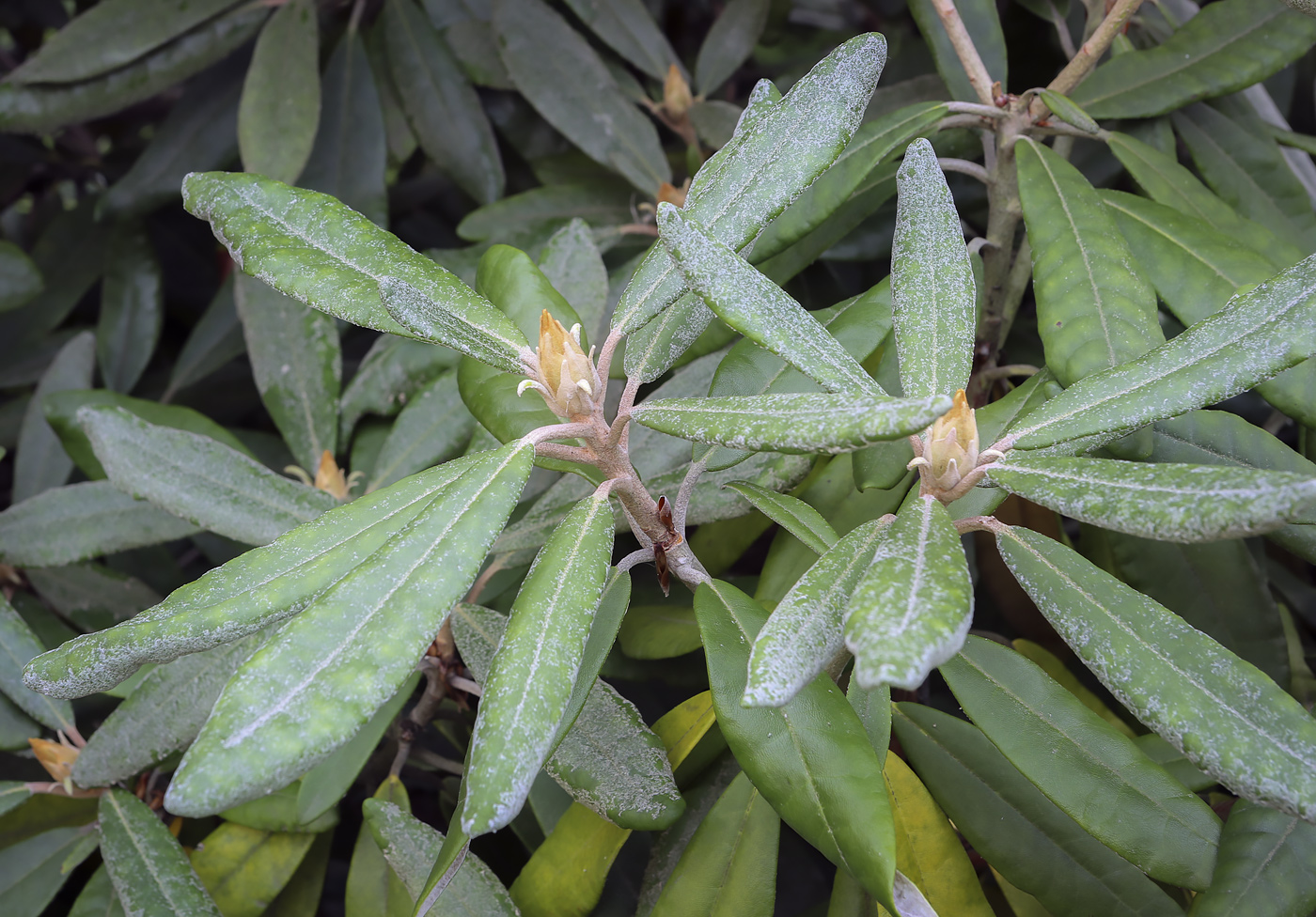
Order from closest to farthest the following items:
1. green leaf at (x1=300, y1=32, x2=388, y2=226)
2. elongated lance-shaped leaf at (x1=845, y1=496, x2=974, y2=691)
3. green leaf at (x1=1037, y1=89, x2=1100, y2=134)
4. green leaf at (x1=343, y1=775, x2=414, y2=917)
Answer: elongated lance-shaped leaf at (x1=845, y1=496, x2=974, y2=691) < green leaf at (x1=1037, y1=89, x2=1100, y2=134) < green leaf at (x1=343, y1=775, x2=414, y2=917) < green leaf at (x1=300, y1=32, x2=388, y2=226)

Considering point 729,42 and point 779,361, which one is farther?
point 729,42

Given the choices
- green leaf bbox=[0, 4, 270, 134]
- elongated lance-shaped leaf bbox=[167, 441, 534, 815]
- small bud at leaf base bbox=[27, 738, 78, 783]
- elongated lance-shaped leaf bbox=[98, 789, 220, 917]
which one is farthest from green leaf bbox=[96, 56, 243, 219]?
elongated lance-shaped leaf bbox=[167, 441, 534, 815]

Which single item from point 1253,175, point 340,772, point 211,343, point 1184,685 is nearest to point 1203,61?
point 1253,175

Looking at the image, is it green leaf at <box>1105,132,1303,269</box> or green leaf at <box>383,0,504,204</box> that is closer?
green leaf at <box>1105,132,1303,269</box>

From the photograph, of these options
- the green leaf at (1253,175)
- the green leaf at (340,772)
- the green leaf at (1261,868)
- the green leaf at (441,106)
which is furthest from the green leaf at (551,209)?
the green leaf at (1261,868)

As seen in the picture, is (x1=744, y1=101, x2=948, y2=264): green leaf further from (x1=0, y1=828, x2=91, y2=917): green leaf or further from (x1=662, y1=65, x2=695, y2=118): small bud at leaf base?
(x1=0, y1=828, x2=91, y2=917): green leaf

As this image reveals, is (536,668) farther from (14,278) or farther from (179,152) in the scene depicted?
(179,152)

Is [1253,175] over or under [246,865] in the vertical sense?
over
